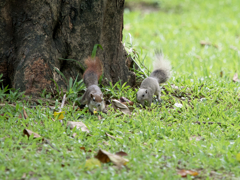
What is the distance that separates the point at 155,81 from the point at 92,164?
2601 millimetres

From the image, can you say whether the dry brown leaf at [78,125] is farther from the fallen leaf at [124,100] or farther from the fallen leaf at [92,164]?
the fallen leaf at [124,100]

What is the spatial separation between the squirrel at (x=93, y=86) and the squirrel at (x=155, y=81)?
0.70 m

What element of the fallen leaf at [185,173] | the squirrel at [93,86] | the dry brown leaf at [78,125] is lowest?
the dry brown leaf at [78,125]

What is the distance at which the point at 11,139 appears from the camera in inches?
125

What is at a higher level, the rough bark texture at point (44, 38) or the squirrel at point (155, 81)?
the rough bark texture at point (44, 38)

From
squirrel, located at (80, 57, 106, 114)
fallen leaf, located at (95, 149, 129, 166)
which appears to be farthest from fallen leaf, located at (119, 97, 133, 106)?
fallen leaf, located at (95, 149, 129, 166)

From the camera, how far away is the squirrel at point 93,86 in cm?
416

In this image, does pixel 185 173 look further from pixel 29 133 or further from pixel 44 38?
pixel 44 38

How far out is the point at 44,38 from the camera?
4.38m

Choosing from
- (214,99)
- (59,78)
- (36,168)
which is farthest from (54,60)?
(214,99)

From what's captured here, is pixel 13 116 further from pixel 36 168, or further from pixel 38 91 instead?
pixel 36 168

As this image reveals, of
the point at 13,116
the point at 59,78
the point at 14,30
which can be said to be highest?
the point at 14,30

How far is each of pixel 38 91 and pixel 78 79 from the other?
72 centimetres

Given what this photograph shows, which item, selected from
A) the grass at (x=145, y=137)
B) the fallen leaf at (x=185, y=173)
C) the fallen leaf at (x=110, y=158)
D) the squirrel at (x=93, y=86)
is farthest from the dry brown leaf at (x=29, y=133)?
the fallen leaf at (x=185, y=173)
